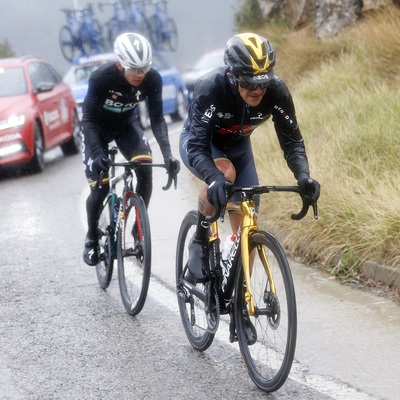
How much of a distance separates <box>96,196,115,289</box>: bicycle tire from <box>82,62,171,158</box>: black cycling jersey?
20.9 inches

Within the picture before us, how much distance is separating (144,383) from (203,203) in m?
1.08

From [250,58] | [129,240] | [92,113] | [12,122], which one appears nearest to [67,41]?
[12,122]

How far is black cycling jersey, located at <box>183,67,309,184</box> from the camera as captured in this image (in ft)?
17.2

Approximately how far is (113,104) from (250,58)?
2.46m

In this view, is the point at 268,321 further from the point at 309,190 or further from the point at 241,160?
the point at 241,160

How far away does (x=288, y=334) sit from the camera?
478 cm

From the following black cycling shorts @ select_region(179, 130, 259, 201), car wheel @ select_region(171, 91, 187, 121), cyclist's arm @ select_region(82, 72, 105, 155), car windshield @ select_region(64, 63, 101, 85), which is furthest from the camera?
car wheel @ select_region(171, 91, 187, 121)

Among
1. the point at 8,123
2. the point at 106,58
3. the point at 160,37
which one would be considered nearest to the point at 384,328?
the point at 8,123

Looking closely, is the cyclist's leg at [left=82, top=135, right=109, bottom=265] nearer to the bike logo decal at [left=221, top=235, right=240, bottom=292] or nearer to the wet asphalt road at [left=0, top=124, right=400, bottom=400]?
the wet asphalt road at [left=0, top=124, right=400, bottom=400]

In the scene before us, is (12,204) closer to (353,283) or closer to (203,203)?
(353,283)

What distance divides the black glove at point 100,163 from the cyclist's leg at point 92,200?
0.33 m

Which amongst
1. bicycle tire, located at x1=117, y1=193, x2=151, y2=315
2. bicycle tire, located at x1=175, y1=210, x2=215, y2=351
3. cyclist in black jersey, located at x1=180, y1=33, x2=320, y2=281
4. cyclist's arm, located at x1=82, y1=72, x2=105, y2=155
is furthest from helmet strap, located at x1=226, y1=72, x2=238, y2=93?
cyclist's arm, located at x1=82, y1=72, x2=105, y2=155

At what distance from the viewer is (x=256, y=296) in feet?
16.5

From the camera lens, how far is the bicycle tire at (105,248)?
7297mm
